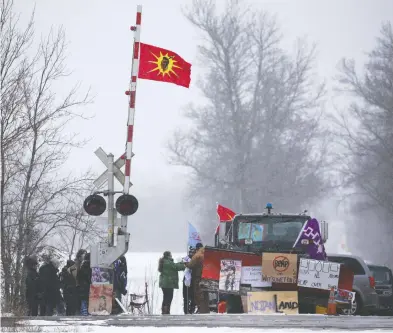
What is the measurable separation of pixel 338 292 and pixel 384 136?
34.8 m

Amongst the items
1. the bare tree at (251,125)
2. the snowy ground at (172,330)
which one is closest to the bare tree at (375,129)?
the bare tree at (251,125)

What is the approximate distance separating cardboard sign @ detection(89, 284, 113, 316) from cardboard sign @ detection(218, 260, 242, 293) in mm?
2335

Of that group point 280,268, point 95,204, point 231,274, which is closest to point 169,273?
point 231,274

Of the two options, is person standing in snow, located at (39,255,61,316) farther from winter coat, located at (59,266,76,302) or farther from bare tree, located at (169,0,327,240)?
bare tree, located at (169,0,327,240)

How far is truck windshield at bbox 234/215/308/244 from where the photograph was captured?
75.5ft

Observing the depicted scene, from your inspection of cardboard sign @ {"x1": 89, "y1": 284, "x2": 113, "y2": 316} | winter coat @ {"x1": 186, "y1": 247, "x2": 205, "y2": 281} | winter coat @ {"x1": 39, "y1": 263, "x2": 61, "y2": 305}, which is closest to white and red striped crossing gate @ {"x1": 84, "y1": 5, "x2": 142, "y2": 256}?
cardboard sign @ {"x1": 89, "y1": 284, "x2": 113, "y2": 316}

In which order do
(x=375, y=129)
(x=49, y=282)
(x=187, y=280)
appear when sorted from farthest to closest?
(x=375, y=129) < (x=187, y=280) < (x=49, y=282)

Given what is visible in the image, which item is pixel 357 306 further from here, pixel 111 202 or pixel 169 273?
pixel 111 202

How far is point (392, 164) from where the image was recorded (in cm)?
5288

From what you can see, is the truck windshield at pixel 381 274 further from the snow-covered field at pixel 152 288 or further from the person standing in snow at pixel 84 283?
the person standing in snow at pixel 84 283

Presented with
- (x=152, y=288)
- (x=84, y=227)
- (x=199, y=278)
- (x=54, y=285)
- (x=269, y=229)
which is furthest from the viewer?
(x=152, y=288)

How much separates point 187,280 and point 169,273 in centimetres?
109

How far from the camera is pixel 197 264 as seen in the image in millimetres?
22828

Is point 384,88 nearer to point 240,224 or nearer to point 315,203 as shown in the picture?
point 315,203
